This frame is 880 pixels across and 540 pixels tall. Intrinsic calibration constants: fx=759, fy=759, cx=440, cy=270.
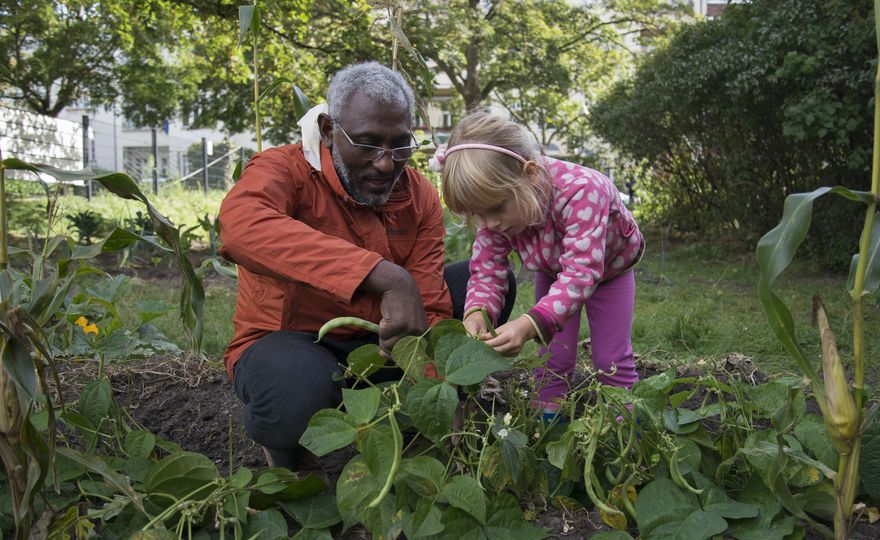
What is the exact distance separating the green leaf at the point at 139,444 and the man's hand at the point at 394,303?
591mm

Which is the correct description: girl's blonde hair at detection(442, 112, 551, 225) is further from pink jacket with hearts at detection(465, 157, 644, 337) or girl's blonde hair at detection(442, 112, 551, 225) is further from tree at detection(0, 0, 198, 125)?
tree at detection(0, 0, 198, 125)

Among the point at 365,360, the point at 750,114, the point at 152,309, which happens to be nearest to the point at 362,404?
the point at 365,360

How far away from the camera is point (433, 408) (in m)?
1.53

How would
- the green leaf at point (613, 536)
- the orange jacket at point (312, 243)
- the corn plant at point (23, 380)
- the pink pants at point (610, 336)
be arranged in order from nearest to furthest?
the corn plant at point (23, 380) < the green leaf at point (613, 536) < the orange jacket at point (312, 243) < the pink pants at point (610, 336)

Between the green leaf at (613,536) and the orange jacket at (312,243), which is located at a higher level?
the orange jacket at (312,243)

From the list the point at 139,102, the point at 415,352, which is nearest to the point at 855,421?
the point at 415,352

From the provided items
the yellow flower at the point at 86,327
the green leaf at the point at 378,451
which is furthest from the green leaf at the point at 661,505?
the yellow flower at the point at 86,327

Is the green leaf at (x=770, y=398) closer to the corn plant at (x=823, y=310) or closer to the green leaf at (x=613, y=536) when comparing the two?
the corn plant at (x=823, y=310)

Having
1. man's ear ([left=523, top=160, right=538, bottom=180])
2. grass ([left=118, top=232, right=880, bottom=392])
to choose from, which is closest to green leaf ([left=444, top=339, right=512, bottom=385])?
man's ear ([left=523, top=160, right=538, bottom=180])

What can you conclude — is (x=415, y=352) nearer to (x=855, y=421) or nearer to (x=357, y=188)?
(x=357, y=188)

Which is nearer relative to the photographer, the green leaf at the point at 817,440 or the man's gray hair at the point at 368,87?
the green leaf at the point at 817,440

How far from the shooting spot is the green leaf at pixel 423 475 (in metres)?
1.50

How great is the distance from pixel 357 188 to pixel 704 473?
116cm

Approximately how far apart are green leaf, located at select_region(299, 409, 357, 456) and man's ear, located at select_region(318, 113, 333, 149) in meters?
0.89
